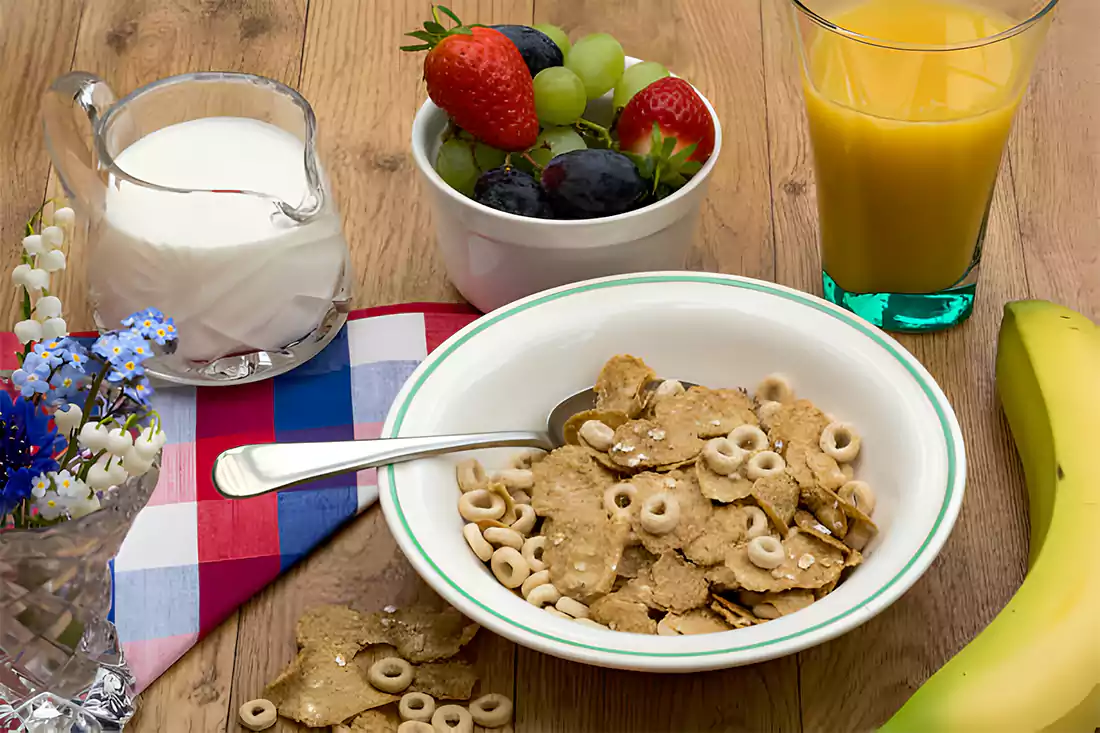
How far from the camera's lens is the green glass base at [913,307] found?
1182mm

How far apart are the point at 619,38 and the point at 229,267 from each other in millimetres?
681

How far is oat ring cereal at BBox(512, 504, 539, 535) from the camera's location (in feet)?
3.14

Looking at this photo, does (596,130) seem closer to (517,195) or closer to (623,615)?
(517,195)

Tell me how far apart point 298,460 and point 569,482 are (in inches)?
8.3

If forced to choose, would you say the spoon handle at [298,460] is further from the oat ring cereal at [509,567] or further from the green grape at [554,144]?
the green grape at [554,144]

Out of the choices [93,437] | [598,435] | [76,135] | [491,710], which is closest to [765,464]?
→ [598,435]

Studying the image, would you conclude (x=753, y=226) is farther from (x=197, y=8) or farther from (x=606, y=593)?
(x=197, y=8)

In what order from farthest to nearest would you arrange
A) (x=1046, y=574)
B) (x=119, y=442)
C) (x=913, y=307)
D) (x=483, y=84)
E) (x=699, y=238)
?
(x=699, y=238), (x=913, y=307), (x=483, y=84), (x=1046, y=574), (x=119, y=442)

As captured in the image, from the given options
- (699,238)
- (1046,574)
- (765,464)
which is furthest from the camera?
(699,238)

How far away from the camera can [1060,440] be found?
96 cm

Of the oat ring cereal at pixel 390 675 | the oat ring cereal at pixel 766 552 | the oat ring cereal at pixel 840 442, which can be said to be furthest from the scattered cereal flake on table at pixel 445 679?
the oat ring cereal at pixel 840 442

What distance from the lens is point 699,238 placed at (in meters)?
1.31

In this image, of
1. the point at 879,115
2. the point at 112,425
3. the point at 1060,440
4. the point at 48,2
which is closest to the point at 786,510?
the point at 1060,440

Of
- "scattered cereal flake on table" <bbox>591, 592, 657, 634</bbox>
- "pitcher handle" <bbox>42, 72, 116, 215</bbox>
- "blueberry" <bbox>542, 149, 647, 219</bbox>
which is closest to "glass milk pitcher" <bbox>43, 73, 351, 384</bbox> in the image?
"pitcher handle" <bbox>42, 72, 116, 215</bbox>
